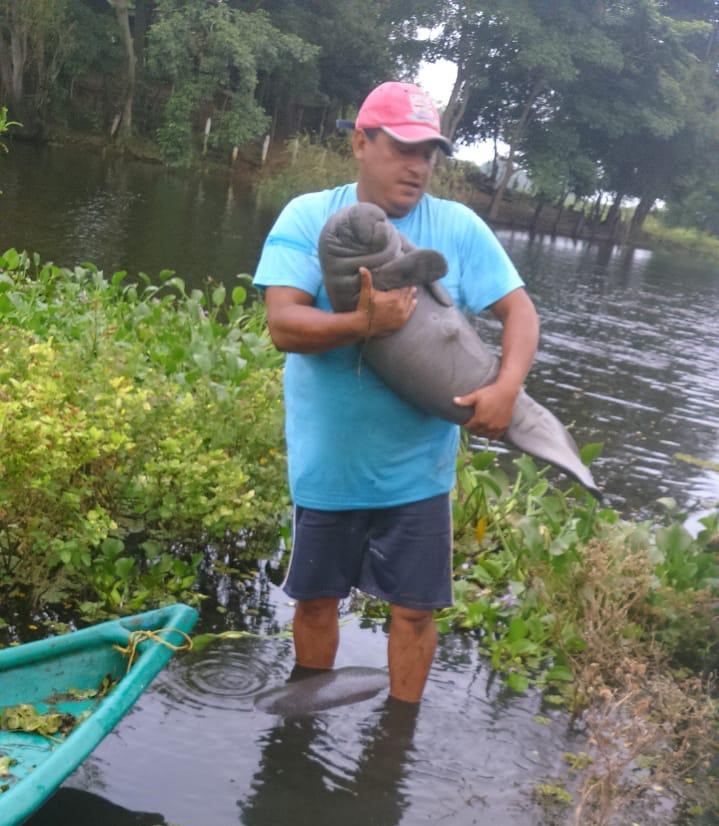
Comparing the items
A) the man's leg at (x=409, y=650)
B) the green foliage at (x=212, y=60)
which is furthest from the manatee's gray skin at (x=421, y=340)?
the green foliage at (x=212, y=60)

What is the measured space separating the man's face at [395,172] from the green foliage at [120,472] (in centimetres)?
129

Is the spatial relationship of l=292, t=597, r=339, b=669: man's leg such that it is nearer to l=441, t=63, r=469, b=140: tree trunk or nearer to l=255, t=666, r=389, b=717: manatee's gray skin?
l=255, t=666, r=389, b=717: manatee's gray skin

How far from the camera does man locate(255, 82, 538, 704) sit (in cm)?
317

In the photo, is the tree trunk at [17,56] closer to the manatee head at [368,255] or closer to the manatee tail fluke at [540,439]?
the manatee head at [368,255]

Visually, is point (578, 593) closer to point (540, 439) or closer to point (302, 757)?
point (540, 439)

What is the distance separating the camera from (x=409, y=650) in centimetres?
351

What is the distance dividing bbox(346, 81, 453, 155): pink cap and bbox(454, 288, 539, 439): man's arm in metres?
0.53

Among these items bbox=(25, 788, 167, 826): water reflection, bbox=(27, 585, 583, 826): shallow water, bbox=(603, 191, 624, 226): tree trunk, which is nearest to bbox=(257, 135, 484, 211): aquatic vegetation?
bbox=(603, 191, 624, 226): tree trunk

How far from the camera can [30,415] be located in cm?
379

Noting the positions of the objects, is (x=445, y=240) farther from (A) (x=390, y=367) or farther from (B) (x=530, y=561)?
(B) (x=530, y=561)

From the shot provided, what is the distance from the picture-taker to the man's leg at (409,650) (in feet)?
11.3

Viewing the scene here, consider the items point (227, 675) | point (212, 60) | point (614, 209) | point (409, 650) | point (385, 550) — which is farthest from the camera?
point (614, 209)

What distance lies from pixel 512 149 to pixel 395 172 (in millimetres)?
50196

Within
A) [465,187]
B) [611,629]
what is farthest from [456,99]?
[611,629]
